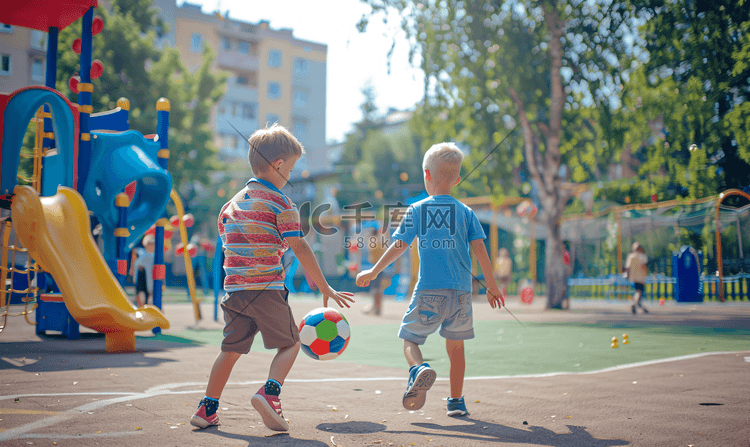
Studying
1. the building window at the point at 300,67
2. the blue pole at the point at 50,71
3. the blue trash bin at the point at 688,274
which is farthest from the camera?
the building window at the point at 300,67

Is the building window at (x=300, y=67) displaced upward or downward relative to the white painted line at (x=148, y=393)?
upward

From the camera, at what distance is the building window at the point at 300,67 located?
5484cm

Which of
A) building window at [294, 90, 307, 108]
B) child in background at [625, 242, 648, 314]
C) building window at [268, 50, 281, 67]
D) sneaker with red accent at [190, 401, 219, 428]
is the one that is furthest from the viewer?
building window at [294, 90, 307, 108]

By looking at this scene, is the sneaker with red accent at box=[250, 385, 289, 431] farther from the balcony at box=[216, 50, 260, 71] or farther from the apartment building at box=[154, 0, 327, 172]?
the balcony at box=[216, 50, 260, 71]

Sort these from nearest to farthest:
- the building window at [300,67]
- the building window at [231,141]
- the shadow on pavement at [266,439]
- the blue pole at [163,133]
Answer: the shadow on pavement at [266,439], the blue pole at [163,133], the building window at [231,141], the building window at [300,67]

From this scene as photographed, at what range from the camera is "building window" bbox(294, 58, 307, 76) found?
54.8 m

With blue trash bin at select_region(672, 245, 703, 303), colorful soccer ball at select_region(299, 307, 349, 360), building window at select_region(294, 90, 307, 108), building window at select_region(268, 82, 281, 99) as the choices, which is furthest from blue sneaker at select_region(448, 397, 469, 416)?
building window at select_region(294, 90, 307, 108)

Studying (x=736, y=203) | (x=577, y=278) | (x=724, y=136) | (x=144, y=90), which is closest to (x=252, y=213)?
(x=724, y=136)

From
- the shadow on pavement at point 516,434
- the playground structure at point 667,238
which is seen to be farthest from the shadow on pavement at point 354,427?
the playground structure at point 667,238

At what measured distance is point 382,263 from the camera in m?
3.94

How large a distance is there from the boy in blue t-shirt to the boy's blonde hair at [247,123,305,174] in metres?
0.91

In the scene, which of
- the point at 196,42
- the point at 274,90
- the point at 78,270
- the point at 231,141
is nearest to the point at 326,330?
the point at 78,270

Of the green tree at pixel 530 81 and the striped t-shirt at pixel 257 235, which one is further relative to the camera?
the green tree at pixel 530 81

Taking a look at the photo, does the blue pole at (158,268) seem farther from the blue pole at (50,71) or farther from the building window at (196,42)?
the building window at (196,42)
